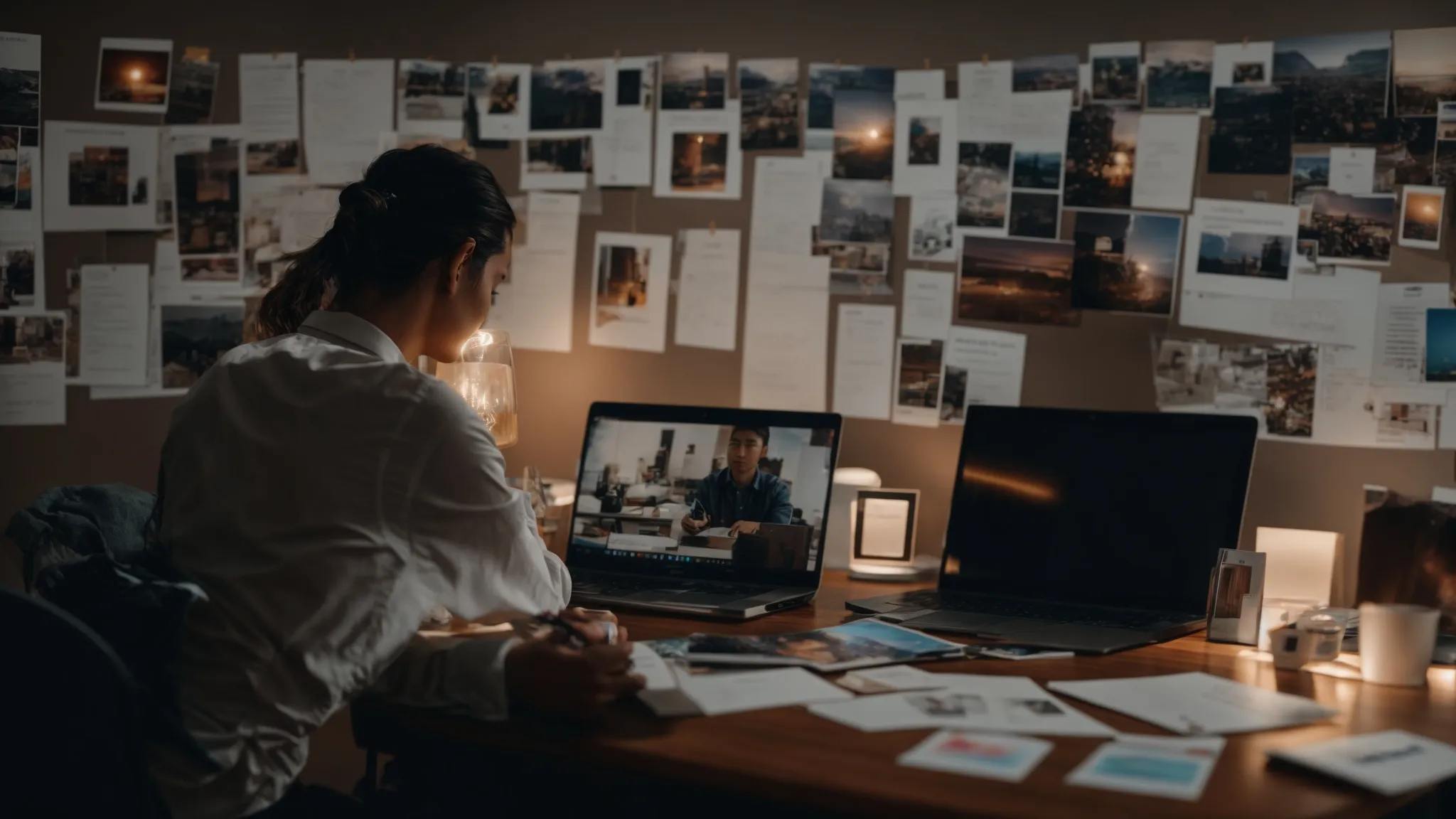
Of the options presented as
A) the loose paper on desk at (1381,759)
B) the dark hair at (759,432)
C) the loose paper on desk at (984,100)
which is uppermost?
the loose paper on desk at (984,100)

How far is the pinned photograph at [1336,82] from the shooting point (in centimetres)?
184

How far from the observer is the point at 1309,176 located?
1.89 metres

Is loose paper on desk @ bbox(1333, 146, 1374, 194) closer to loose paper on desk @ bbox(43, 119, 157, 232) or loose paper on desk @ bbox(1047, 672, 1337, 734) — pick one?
loose paper on desk @ bbox(1047, 672, 1337, 734)

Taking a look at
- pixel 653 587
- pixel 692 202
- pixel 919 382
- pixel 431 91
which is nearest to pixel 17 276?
pixel 431 91

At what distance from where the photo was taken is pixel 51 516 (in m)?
1.50

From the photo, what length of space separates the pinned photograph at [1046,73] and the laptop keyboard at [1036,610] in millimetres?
836

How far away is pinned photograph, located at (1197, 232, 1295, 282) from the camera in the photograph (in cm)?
Result: 191

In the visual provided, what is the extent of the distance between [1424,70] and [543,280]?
1501 millimetres

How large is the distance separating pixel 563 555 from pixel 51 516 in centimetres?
83

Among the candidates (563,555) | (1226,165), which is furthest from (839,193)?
(563,555)

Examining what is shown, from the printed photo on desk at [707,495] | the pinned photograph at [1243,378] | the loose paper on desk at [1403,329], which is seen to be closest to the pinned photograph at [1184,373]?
the pinned photograph at [1243,378]

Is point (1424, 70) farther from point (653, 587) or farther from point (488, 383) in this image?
point (488, 383)

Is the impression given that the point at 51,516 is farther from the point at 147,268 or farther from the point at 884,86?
the point at 884,86

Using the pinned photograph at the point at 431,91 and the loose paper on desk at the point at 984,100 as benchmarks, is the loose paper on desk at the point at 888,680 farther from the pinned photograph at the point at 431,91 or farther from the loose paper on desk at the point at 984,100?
the pinned photograph at the point at 431,91
